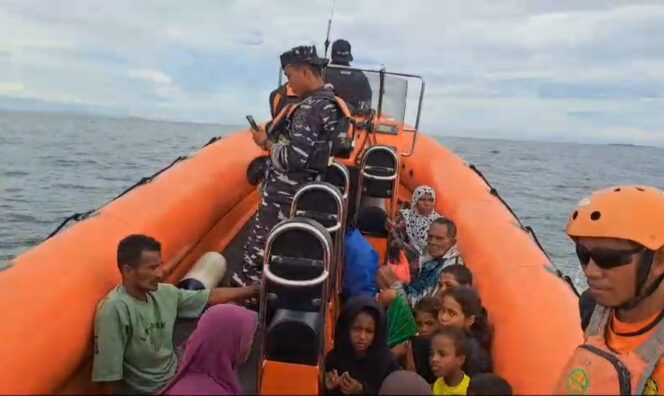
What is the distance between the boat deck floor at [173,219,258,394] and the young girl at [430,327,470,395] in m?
0.60

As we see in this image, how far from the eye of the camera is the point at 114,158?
19500 mm

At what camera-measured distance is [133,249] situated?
2.48 metres

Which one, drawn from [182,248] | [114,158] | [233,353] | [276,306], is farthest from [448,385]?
[114,158]

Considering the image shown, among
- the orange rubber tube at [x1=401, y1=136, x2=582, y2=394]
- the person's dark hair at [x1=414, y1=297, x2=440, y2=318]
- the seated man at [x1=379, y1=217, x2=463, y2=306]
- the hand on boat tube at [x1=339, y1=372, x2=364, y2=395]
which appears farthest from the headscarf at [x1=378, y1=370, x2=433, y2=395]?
the seated man at [x1=379, y1=217, x2=463, y2=306]

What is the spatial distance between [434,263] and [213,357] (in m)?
1.86

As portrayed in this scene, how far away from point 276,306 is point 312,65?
3.69ft

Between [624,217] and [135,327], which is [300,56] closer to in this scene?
[135,327]

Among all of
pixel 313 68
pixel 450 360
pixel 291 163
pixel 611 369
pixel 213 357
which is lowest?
pixel 450 360

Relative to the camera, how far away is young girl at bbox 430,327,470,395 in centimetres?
230

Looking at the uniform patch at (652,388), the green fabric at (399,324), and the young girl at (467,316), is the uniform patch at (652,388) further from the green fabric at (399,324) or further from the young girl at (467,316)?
the green fabric at (399,324)

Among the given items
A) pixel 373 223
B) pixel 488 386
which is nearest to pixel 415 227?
pixel 373 223

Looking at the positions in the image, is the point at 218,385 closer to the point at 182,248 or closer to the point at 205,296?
the point at 205,296

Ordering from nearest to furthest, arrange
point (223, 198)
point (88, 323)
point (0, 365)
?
point (0, 365) < point (88, 323) < point (223, 198)

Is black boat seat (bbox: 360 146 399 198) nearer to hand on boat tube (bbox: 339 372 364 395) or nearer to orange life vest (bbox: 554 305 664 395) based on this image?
hand on boat tube (bbox: 339 372 364 395)
